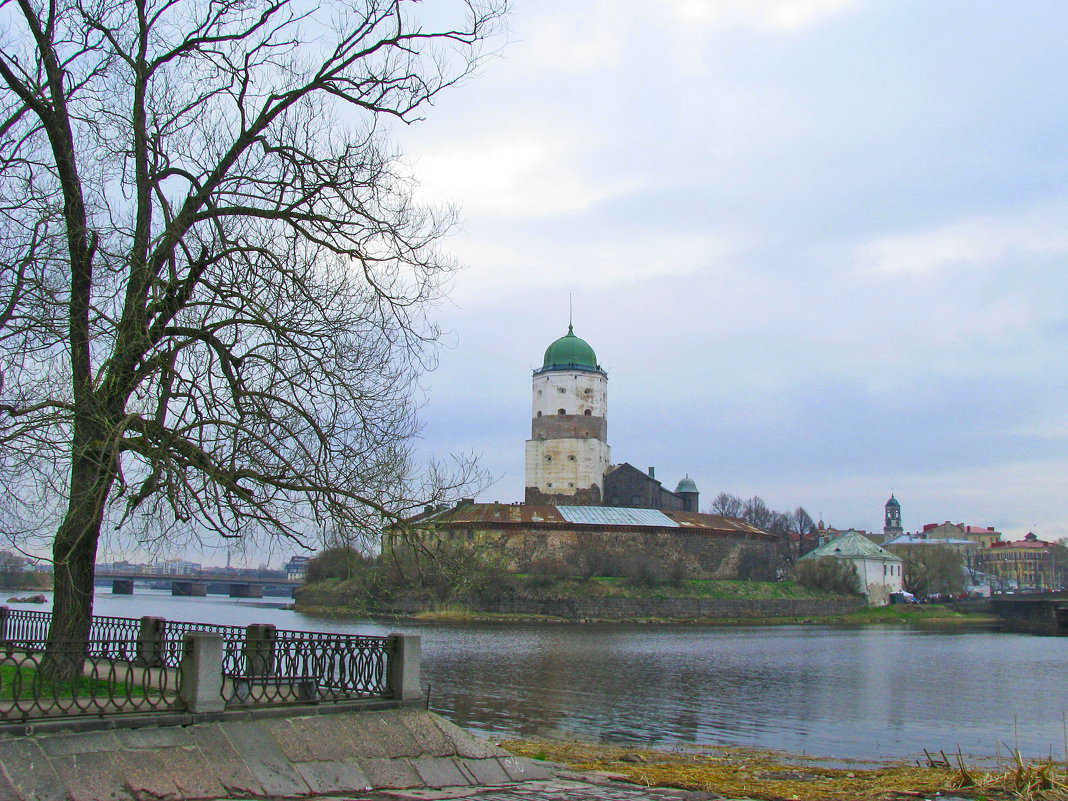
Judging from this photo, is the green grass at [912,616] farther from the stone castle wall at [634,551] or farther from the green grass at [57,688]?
the green grass at [57,688]

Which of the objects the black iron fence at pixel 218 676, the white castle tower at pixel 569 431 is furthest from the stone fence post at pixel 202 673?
the white castle tower at pixel 569 431

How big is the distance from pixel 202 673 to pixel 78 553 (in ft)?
10.6

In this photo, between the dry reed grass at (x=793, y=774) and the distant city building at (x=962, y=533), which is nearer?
the dry reed grass at (x=793, y=774)

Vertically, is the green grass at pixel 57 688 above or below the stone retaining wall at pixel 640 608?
above

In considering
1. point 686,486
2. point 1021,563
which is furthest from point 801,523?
point 1021,563

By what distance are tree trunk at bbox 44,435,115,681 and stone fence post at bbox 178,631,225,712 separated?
3.18ft

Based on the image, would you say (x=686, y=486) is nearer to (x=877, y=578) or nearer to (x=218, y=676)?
(x=877, y=578)

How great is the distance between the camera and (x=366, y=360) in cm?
1222

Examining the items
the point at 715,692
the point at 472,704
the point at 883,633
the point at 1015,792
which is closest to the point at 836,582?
the point at 883,633

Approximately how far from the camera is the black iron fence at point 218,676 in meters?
8.94

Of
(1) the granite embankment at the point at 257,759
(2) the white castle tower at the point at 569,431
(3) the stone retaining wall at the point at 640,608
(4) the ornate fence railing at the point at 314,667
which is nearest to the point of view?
(1) the granite embankment at the point at 257,759

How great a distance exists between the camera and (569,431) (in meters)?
85.4

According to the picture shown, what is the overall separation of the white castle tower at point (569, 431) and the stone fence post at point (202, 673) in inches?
2926

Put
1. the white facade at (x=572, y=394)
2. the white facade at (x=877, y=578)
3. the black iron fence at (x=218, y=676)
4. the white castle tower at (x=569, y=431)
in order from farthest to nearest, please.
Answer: the white facade at (x=572, y=394), the white castle tower at (x=569, y=431), the white facade at (x=877, y=578), the black iron fence at (x=218, y=676)
